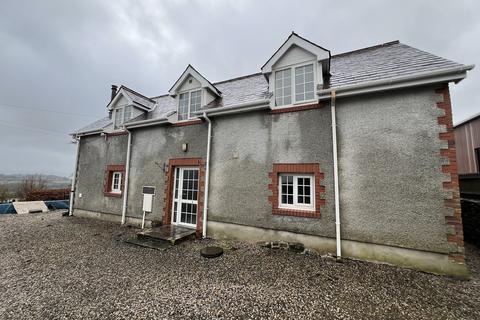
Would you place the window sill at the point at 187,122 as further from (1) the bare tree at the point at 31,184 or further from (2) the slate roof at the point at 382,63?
(1) the bare tree at the point at 31,184

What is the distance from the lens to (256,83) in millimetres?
8867

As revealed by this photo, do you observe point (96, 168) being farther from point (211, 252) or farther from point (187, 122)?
point (211, 252)

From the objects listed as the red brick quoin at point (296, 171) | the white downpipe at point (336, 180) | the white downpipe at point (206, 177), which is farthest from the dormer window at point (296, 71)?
the white downpipe at point (206, 177)

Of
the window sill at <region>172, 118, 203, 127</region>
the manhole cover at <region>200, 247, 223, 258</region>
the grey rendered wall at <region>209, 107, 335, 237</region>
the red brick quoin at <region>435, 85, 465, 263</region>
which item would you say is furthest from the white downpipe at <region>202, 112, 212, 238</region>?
the red brick quoin at <region>435, 85, 465, 263</region>

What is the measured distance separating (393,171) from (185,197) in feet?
23.9

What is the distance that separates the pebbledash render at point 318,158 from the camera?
477 cm

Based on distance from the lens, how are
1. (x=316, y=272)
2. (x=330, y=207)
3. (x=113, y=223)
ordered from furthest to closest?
(x=113, y=223) < (x=330, y=207) < (x=316, y=272)

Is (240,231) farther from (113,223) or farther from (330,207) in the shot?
(113,223)

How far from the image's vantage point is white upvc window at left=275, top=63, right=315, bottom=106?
21.1 ft

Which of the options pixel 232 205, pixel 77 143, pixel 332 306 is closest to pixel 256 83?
pixel 232 205

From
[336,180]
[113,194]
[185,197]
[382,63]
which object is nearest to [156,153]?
[185,197]

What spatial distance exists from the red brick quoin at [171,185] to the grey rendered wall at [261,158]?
460 mm

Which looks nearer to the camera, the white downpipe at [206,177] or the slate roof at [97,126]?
the white downpipe at [206,177]

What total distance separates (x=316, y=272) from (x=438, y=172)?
3.88m
